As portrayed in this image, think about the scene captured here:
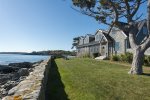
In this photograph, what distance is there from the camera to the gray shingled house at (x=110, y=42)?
154ft

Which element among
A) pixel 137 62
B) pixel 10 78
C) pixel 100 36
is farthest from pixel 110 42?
pixel 10 78

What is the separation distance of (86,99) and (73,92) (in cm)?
135

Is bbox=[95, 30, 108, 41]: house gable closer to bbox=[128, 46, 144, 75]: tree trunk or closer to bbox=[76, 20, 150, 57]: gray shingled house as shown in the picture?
bbox=[76, 20, 150, 57]: gray shingled house

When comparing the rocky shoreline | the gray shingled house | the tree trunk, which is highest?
the gray shingled house

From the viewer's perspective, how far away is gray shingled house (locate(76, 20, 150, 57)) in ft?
154

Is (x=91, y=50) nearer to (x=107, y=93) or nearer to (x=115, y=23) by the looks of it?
(x=115, y=23)

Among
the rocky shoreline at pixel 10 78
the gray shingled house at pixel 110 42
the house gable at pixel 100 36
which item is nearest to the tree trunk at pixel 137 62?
the rocky shoreline at pixel 10 78

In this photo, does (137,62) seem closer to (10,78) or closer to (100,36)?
(10,78)

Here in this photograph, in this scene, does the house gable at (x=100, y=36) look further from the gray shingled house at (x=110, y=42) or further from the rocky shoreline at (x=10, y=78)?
the rocky shoreline at (x=10, y=78)

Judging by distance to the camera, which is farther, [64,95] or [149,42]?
[149,42]

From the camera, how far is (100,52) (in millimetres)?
55156

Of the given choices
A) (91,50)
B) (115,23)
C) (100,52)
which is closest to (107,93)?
(115,23)

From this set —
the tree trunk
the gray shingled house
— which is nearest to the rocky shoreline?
the tree trunk

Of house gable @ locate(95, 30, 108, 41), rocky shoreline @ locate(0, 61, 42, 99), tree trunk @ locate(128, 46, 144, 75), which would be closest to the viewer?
rocky shoreline @ locate(0, 61, 42, 99)
